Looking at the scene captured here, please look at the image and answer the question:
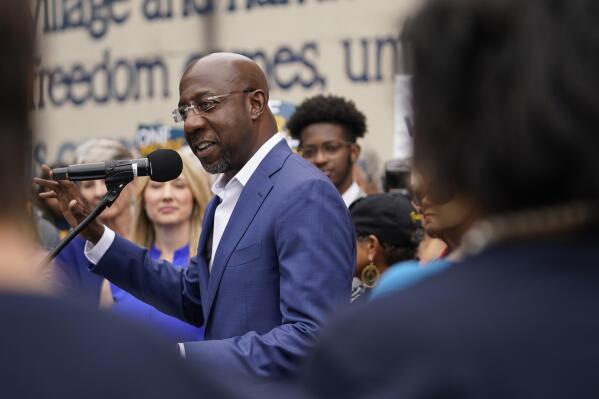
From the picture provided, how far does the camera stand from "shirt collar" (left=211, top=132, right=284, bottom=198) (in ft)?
12.4

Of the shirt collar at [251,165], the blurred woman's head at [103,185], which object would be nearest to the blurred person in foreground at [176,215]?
the blurred woman's head at [103,185]

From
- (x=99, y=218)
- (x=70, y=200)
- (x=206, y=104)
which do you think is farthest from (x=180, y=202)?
(x=70, y=200)

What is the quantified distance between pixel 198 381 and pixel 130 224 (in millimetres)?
5338

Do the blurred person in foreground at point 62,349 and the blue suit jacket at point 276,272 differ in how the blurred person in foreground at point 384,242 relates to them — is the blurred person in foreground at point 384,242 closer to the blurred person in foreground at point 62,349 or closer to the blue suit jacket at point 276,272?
the blue suit jacket at point 276,272

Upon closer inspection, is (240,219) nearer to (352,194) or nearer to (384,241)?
(384,241)

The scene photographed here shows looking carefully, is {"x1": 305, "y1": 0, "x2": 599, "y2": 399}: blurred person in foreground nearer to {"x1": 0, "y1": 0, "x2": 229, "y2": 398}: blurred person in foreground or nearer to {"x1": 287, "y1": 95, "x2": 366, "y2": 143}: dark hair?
{"x1": 0, "y1": 0, "x2": 229, "y2": 398}: blurred person in foreground

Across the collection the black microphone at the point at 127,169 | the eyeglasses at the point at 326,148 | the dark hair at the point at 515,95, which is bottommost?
the eyeglasses at the point at 326,148

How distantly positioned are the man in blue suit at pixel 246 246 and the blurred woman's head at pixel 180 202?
1.76 metres

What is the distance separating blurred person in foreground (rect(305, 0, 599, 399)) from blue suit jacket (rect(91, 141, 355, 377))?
2.03 metres

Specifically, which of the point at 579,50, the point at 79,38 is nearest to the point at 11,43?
the point at 579,50

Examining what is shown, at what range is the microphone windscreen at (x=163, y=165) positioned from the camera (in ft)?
12.1

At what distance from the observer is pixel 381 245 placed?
15.3ft

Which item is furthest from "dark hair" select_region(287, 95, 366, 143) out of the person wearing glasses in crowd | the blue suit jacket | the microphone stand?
the microphone stand

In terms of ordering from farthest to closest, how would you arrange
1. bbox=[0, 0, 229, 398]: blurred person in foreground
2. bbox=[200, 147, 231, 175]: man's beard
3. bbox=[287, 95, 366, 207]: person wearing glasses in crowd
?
bbox=[287, 95, 366, 207]: person wearing glasses in crowd, bbox=[200, 147, 231, 175]: man's beard, bbox=[0, 0, 229, 398]: blurred person in foreground
